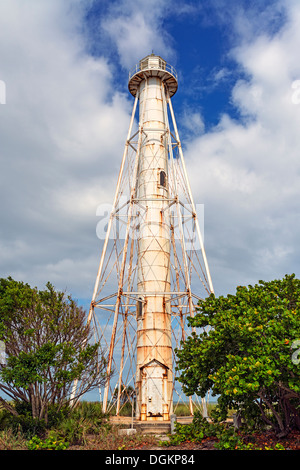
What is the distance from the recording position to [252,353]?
12844mm

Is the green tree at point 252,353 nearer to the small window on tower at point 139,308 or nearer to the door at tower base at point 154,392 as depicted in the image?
the door at tower base at point 154,392

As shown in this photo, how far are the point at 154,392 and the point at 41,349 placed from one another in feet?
33.1

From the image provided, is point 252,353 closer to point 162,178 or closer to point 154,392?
point 154,392

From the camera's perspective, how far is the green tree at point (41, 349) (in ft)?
53.6

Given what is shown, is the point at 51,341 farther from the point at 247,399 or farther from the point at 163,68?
the point at 163,68

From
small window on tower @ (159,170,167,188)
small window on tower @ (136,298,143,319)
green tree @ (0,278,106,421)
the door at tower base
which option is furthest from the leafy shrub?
small window on tower @ (159,170,167,188)

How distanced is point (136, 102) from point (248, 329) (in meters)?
24.1

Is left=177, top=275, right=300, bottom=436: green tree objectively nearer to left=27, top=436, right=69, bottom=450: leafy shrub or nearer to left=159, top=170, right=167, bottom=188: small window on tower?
left=27, top=436, right=69, bottom=450: leafy shrub

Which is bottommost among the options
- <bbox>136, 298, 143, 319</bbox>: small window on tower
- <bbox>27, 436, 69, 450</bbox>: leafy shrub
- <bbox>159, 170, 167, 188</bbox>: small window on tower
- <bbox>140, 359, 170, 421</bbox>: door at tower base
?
<bbox>27, 436, 69, 450</bbox>: leafy shrub

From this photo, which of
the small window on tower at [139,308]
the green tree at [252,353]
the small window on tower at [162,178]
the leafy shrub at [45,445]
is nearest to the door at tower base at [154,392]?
the small window on tower at [139,308]

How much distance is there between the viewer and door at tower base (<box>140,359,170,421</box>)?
23.4 m

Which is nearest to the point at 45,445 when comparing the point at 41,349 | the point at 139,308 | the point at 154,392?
the point at 41,349

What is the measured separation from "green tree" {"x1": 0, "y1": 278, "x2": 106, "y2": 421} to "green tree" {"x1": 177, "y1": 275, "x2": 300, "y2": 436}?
15.9 feet

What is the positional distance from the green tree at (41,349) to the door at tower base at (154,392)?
231 inches
